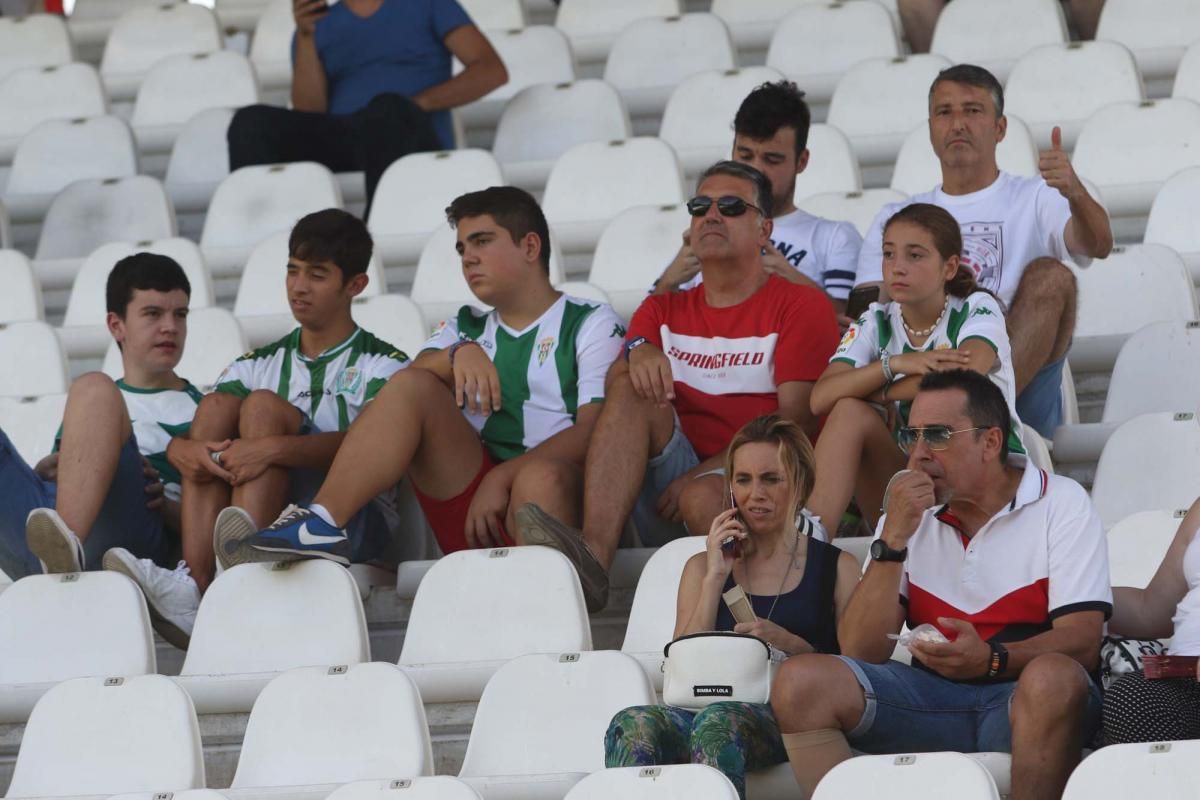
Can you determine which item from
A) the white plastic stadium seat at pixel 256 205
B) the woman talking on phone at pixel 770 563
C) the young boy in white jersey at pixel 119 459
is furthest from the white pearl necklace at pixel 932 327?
the white plastic stadium seat at pixel 256 205

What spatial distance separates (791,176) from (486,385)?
1.03 metres

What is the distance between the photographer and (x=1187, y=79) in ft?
20.1

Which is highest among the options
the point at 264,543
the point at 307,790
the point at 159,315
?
the point at 159,315

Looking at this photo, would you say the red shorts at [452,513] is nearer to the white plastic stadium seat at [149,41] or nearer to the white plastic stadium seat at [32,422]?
the white plastic stadium seat at [32,422]

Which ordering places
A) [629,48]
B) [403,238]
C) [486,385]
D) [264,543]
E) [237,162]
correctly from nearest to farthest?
[264,543]
[486,385]
[403,238]
[237,162]
[629,48]

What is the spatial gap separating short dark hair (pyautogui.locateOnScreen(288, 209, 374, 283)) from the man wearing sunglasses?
1.58m

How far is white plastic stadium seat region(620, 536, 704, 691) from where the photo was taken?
3.94 m

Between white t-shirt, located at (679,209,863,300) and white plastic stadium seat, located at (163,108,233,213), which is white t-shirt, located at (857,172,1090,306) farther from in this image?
white plastic stadium seat, located at (163,108,233,213)

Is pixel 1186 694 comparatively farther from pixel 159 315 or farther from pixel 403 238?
pixel 403 238

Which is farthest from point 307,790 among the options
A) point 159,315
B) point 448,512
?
point 159,315

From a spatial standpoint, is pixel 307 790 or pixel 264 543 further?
pixel 264 543

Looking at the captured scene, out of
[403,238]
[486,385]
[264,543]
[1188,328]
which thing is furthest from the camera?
[403,238]

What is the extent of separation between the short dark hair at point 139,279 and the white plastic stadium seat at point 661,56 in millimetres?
2352

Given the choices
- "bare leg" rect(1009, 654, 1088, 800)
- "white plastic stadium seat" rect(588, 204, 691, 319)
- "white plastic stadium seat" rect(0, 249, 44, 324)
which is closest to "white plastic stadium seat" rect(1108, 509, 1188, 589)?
"bare leg" rect(1009, 654, 1088, 800)
